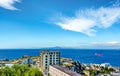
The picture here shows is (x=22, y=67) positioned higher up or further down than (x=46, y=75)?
higher up

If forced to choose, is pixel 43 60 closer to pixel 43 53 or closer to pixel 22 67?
pixel 43 53

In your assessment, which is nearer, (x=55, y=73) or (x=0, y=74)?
(x=0, y=74)

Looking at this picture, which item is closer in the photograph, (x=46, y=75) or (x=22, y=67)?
(x=22, y=67)

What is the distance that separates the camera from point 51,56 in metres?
72.4

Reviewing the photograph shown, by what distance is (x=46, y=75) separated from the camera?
2726 inches

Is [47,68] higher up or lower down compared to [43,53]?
lower down

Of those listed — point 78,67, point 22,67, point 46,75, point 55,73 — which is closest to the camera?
point 22,67

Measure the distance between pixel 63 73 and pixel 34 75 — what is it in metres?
10.2

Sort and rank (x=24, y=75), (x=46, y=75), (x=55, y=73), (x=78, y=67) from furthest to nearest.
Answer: (x=78, y=67), (x=46, y=75), (x=55, y=73), (x=24, y=75)

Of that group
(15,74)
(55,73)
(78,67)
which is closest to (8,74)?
(15,74)

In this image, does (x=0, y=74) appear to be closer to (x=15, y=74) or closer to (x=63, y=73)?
(x=15, y=74)

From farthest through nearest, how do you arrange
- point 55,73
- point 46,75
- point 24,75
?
1. point 46,75
2. point 55,73
3. point 24,75

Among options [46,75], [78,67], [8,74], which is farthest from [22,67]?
[78,67]

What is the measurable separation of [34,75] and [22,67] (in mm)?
6597
